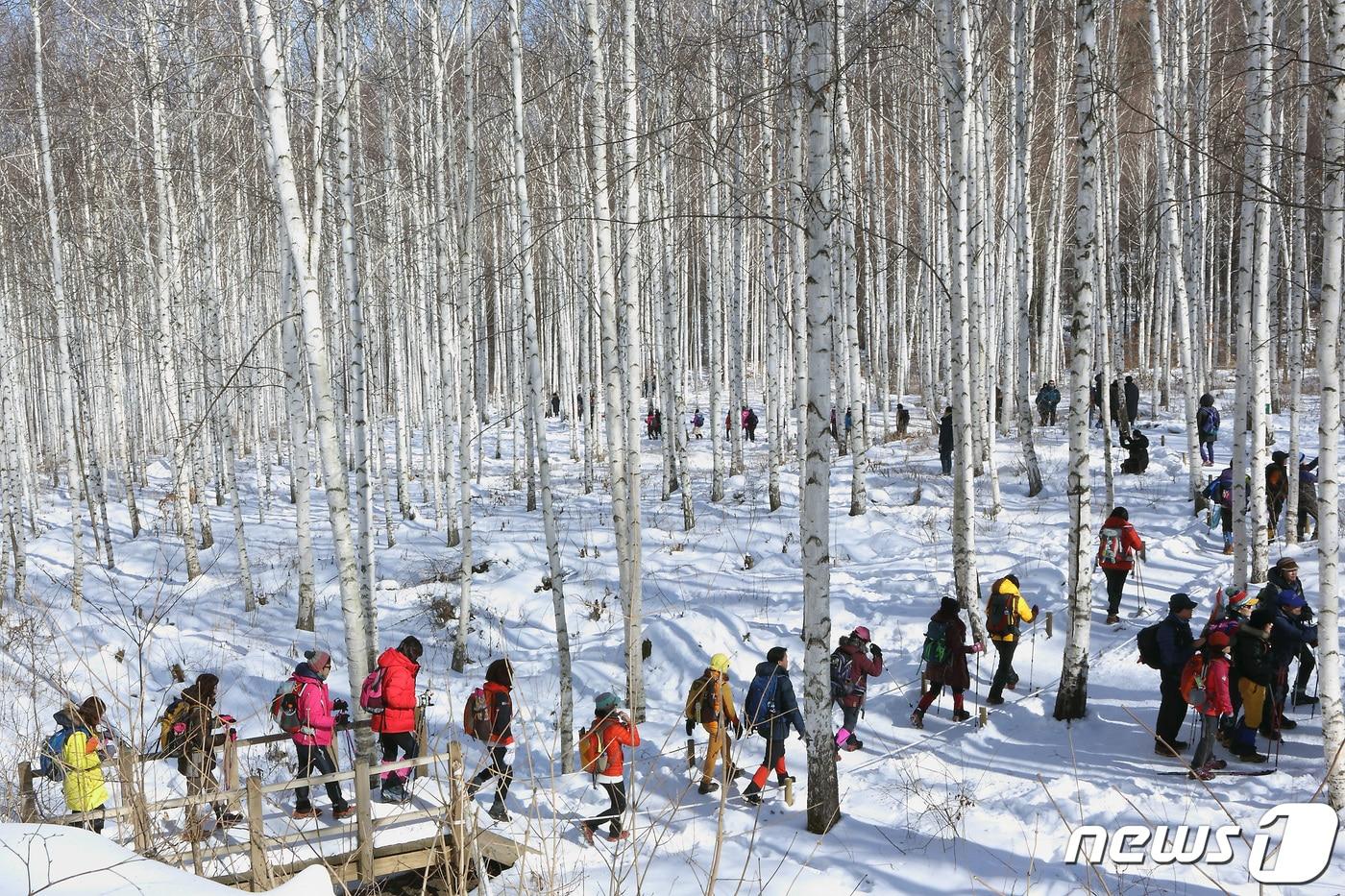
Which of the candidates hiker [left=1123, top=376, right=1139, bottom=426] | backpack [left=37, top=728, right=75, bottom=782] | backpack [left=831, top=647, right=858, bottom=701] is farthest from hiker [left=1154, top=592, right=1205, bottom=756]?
hiker [left=1123, top=376, right=1139, bottom=426]

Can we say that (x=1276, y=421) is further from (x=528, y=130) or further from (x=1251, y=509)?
(x=528, y=130)

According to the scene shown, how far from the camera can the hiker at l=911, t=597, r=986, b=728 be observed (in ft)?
27.9

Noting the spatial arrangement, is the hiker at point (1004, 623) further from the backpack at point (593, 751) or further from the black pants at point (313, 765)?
the black pants at point (313, 765)

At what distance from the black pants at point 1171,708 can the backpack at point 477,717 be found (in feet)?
18.4

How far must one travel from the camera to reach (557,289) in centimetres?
2816

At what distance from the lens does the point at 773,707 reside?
757 centimetres

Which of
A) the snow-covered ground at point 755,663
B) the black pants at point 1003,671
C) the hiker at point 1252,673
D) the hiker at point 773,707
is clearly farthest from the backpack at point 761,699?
the hiker at point 1252,673

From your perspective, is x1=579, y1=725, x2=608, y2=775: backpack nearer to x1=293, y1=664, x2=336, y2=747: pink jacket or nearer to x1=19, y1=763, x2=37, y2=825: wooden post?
→ x1=293, y1=664, x2=336, y2=747: pink jacket

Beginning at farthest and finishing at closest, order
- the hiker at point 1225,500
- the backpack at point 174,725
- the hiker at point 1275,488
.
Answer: the hiker at point 1275,488
the hiker at point 1225,500
the backpack at point 174,725

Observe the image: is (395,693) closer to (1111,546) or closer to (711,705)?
(711,705)

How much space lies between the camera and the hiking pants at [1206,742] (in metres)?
6.72

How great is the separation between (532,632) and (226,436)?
7254 mm

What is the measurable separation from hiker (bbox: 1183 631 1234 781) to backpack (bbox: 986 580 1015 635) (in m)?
1.95

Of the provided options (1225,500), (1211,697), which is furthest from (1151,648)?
(1225,500)
